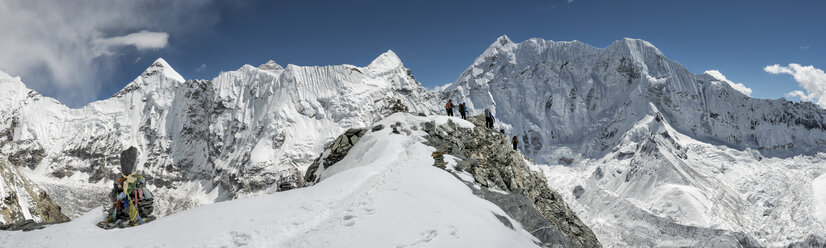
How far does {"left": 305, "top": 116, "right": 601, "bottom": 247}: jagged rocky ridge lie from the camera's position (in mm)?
27562

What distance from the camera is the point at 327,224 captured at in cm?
1427

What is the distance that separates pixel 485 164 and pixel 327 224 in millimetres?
19299

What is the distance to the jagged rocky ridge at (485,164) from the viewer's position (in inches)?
1085

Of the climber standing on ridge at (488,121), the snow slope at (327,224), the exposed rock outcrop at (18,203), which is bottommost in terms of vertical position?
the snow slope at (327,224)

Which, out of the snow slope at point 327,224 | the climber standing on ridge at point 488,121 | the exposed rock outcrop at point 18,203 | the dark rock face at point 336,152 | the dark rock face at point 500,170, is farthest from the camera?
the exposed rock outcrop at point 18,203

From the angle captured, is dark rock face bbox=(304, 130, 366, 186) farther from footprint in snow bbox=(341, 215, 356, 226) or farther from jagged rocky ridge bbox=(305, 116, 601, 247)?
footprint in snow bbox=(341, 215, 356, 226)

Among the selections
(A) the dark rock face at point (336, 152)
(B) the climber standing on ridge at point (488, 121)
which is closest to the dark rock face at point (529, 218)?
(A) the dark rock face at point (336, 152)

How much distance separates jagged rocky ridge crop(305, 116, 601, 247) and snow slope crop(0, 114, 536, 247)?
22.7 feet

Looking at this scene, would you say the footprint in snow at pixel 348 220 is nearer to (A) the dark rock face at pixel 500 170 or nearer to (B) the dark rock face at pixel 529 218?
(B) the dark rock face at pixel 529 218

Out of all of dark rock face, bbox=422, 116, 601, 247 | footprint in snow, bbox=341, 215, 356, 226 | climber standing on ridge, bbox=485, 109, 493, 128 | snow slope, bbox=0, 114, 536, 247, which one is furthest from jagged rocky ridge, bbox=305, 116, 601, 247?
footprint in snow, bbox=341, 215, 356, 226

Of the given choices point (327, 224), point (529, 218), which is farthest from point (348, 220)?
point (529, 218)

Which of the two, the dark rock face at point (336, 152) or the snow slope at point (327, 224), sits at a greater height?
the dark rock face at point (336, 152)

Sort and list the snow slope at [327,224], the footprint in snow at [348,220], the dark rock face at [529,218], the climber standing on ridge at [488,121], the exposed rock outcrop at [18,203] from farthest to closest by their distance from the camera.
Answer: the exposed rock outcrop at [18,203] → the climber standing on ridge at [488,121] → the dark rock face at [529,218] → the footprint in snow at [348,220] → the snow slope at [327,224]

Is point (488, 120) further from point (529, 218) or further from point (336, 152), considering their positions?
point (529, 218)
